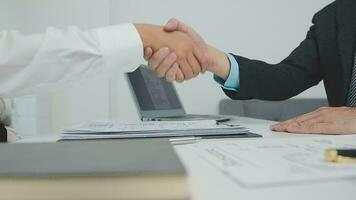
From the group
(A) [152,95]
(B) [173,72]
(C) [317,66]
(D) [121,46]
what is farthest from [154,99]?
(C) [317,66]

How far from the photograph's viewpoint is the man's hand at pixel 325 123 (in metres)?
0.72

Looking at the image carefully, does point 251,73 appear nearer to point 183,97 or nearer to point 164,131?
point 164,131

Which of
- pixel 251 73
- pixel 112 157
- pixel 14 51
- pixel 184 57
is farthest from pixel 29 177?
pixel 251 73

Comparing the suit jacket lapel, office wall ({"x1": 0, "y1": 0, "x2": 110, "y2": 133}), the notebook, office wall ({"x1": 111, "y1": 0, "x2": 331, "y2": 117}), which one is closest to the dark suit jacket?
the suit jacket lapel

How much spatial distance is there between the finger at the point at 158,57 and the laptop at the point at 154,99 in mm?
161

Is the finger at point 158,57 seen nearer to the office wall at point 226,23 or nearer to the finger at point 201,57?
the finger at point 201,57

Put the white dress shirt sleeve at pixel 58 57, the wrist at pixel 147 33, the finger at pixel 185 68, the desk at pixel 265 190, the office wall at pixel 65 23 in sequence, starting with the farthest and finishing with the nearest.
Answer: the office wall at pixel 65 23, the finger at pixel 185 68, the wrist at pixel 147 33, the white dress shirt sleeve at pixel 58 57, the desk at pixel 265 190

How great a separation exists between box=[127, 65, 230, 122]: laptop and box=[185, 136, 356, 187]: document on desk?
517mm

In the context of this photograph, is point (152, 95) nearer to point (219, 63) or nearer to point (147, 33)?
point (219, 63)

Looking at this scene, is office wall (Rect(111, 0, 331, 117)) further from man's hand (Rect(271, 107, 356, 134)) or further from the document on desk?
the document on desk

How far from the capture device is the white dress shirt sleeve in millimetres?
561

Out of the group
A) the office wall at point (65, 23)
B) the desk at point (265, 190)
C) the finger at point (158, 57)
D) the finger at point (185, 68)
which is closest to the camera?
the desk at point (265, 190)

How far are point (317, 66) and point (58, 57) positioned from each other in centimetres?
92

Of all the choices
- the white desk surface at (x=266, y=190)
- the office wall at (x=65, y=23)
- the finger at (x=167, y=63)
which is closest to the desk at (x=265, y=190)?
the white desk surface at (x=266, y=190)
